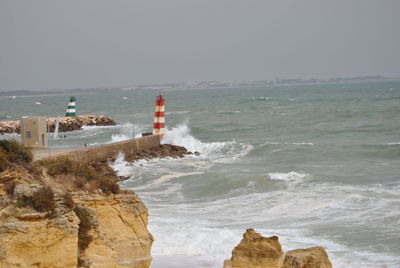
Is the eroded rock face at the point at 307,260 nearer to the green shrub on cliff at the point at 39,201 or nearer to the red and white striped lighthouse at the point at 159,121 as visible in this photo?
the green shrub on cliff at the point at 39,201

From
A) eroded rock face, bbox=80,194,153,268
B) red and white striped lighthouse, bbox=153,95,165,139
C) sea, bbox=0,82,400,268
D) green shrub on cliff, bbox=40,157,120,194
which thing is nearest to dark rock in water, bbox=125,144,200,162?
sea, bbox=0,82,400,268

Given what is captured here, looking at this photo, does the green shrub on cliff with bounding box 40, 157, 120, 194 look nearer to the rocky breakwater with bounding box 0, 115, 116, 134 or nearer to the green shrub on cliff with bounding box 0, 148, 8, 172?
the green shrub on cliff with bounding box 0, 148, 8, 172

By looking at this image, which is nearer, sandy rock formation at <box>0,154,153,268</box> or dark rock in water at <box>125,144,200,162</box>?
sandy rock formation at <box>0,154,153,268</box>

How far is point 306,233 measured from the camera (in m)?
16.0

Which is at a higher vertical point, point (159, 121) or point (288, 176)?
point (159, 121)

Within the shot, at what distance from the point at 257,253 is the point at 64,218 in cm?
269

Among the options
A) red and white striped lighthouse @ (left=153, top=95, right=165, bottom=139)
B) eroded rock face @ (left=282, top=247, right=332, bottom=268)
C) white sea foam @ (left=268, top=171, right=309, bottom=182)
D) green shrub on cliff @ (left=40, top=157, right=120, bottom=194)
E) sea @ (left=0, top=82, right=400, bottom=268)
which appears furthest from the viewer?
red and white striped lighthouse @ (left=153, top=95, right=165, bottom=139)

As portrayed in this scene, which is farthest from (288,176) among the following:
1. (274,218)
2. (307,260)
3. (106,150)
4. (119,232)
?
(307,260)

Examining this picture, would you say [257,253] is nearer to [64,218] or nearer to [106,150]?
[64,218]

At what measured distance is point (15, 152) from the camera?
10.6 m

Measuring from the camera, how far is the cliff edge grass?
8367 millimetres

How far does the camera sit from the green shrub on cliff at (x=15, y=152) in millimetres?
10219

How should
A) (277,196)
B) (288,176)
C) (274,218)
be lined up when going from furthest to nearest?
1. (288,176)
2. (277,196)
3. (274,218)

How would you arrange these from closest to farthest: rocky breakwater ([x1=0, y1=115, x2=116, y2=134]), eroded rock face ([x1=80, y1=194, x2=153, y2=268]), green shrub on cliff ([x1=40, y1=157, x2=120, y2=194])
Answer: eroded rock face ([x1=80, y1=194, x2=153, y2=268])
green shrub on cliff ([x1=40, y1=157, x2=120, y2=194])
rocky breakwater ([x1=0, y1=115, x2=116, y2=134])
